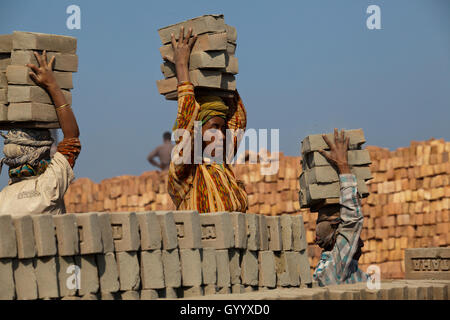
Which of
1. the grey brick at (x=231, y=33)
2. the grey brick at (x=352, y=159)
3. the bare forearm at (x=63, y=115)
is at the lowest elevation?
the grey brick at (x=352, y=159)

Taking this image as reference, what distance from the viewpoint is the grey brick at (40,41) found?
6.64 meters

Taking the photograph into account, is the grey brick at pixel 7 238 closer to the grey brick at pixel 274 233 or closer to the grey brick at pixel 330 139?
the grey brick at pixel 274 233

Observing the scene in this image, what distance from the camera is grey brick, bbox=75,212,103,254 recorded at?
5312 millimetres

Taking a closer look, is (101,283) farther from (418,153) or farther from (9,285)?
(418,153)

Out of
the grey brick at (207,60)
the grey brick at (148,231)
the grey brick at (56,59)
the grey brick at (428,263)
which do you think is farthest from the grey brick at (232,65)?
the grey brick at (428,263)

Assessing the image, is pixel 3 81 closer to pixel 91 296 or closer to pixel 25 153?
pixel 25 153

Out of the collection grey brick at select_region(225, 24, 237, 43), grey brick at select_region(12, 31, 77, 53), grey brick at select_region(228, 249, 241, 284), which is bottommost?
grey brick at select_region(228, 249, 241, 284)

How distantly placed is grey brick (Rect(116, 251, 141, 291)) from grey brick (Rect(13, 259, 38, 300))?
62 cm

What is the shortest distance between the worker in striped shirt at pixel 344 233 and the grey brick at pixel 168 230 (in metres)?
2.09

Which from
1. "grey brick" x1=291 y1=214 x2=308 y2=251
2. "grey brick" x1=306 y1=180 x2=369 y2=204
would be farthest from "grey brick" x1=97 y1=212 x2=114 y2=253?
"grey brick" x1=306 y1=180 x2=369 y2=204

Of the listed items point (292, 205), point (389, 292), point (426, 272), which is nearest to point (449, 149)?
point (292, 205)

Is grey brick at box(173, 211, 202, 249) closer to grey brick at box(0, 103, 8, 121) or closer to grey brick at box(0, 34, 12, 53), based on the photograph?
grey brick at box(0, 103, 8, 121)

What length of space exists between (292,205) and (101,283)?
1523cm

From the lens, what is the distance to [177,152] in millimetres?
7066
